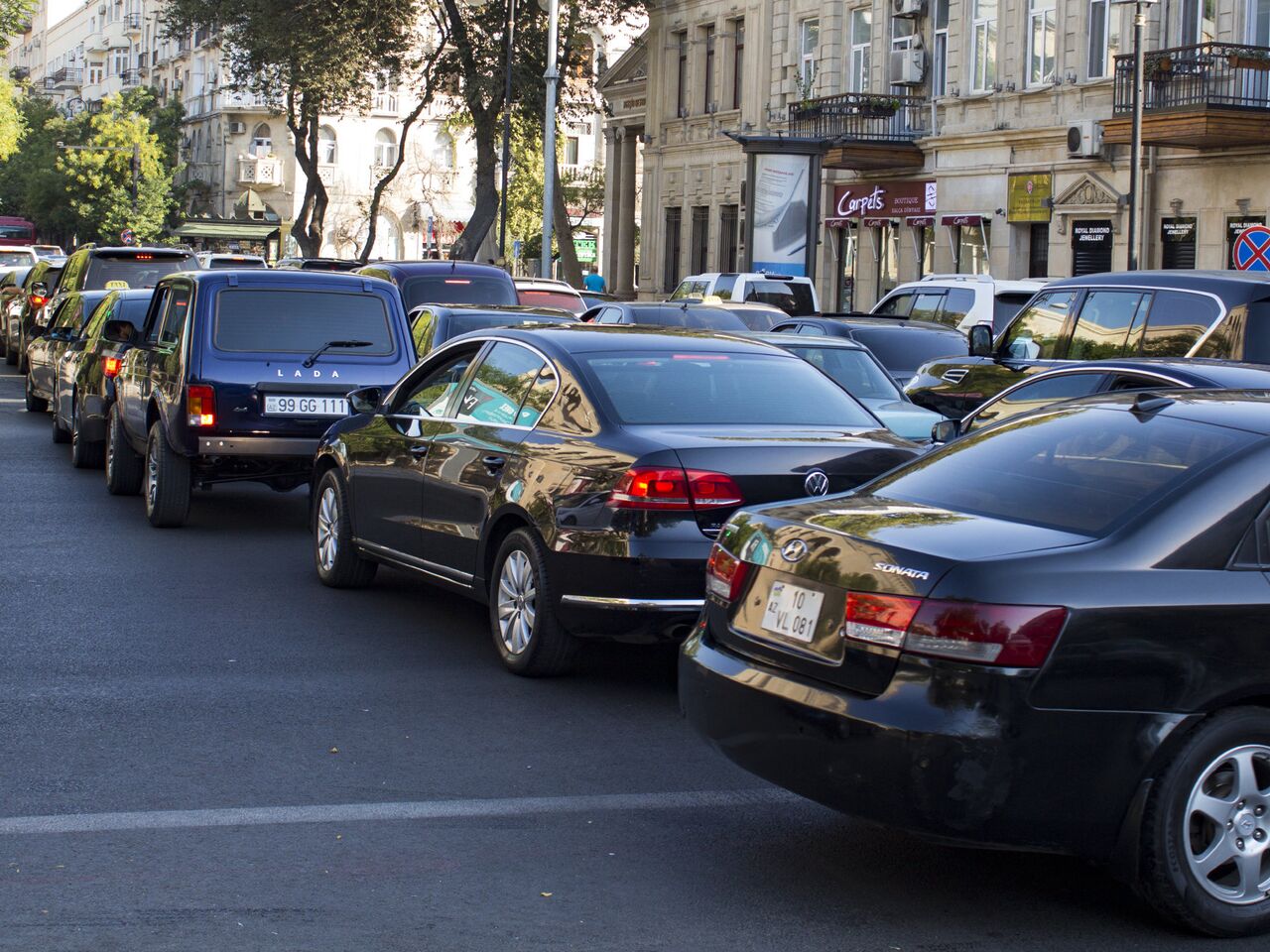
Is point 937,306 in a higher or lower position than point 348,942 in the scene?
higher

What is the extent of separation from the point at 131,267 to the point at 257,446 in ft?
54.5

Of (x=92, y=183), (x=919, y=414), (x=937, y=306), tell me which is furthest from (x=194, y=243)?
(x=919, y=414)

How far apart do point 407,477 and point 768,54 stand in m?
38.3

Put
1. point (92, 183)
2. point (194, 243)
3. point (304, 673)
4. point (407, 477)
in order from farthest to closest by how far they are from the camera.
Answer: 1. point (92, 183)
2. point (194, 243)
3. point (407, 477)
4. point (304, 673)

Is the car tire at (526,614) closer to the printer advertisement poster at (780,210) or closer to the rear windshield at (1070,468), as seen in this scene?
the rear windshield at (1070,468)

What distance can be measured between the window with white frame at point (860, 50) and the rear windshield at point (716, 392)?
34100 mm

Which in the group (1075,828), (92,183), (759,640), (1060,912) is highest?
(92,183)

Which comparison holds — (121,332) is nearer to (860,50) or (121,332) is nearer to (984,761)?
(984,761)

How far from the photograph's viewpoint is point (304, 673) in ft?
27.5

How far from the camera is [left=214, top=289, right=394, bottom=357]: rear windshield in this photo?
42.7 feet

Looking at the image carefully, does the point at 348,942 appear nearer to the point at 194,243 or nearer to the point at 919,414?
the point at 919,414

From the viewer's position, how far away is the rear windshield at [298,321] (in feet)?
42.7

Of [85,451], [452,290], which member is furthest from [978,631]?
[452,290]

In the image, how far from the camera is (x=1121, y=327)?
41.9ft
